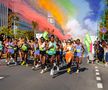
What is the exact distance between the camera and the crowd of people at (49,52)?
18.5 meters

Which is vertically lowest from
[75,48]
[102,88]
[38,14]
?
[102,88]

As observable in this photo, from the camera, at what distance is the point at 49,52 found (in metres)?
17.9

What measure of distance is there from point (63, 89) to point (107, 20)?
31.2 meters

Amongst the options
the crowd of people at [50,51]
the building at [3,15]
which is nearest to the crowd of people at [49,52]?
the crowd of people at [50,51]

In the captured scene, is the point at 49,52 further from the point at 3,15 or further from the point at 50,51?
the point at 3,15

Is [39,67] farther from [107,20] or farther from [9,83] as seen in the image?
[107,20]

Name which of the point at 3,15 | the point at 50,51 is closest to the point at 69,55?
the point at 50,51

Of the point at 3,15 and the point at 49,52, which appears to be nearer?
the point at 49,52

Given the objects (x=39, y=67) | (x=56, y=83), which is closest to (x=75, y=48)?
(x=39, y=67)

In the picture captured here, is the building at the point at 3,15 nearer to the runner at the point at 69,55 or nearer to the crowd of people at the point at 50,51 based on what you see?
the crowd of people at the point at 50,51

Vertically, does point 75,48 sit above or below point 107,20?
below

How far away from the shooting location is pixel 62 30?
1288 inches

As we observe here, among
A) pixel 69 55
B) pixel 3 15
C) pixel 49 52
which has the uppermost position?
pixel 3 15

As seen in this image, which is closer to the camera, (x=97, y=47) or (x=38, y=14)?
(x=38, y=14)
